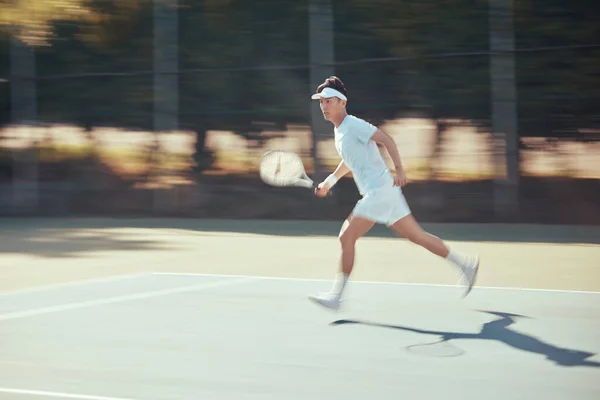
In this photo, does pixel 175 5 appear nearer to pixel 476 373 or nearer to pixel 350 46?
pixel 350 46

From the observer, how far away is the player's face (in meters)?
7.21

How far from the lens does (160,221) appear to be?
14766 mm

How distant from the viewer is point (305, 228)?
44.7 ft

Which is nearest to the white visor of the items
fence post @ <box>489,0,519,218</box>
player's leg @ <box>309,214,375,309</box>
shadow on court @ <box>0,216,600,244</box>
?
player's leg @ <box>309,214,375,309</box>

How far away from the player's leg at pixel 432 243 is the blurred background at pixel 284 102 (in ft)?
20.3

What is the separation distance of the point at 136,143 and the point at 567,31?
21.6 ft

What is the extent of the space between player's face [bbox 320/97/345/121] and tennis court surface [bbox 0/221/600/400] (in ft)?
4.63

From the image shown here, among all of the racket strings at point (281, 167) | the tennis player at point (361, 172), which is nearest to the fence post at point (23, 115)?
the racket strings at point (281, 167)

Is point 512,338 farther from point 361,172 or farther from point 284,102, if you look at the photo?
point 284,102

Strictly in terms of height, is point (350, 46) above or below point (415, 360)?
above

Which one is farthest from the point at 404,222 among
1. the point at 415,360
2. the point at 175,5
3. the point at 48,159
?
the point at 48,159

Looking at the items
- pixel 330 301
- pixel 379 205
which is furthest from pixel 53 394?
pixel 379 205

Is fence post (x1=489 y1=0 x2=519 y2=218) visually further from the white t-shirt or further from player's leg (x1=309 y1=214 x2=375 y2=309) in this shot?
player's leg (x1=309 y1=214 x2=375 y2=309)

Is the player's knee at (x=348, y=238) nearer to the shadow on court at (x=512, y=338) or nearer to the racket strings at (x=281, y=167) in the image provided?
the shadow on court at (x=512, y=338)
